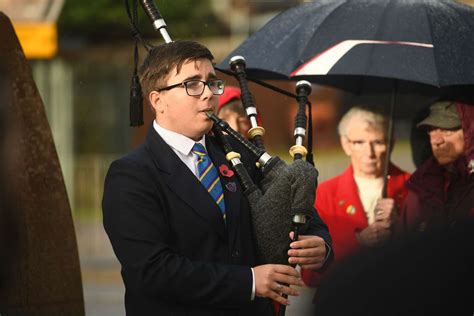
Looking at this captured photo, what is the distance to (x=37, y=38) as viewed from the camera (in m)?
13.6

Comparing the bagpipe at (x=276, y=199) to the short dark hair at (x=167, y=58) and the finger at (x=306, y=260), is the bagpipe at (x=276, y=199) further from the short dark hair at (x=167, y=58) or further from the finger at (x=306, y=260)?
the short dark hair at (x=167, y=58)

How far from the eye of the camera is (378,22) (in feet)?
16.2

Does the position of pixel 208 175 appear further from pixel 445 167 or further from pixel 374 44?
pixel 445 167

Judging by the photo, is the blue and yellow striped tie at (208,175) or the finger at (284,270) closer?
the finger at (284,270)

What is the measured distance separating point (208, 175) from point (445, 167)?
219 cm

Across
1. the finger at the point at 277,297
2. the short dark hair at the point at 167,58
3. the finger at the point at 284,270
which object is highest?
the short dark hair at the point at 167,58

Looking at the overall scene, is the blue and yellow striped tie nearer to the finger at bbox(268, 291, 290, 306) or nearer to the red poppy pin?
the red poppy pin

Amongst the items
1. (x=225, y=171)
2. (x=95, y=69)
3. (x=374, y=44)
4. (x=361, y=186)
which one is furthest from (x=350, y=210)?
(x=95, y=69)

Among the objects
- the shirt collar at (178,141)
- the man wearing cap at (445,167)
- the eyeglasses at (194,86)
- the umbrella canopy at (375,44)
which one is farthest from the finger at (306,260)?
the man wearing cap at (445,167)

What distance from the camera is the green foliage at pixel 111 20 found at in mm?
16188

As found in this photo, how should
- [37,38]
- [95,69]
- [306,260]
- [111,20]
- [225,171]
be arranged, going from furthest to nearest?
[95,69], [111,20], [37,38], [225,171], [306,260]

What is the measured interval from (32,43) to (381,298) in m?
12.2

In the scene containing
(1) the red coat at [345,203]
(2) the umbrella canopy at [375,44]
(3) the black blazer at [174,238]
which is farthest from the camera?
(1) the red coat at [345,203]

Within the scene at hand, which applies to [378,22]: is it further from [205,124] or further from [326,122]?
[326,122]
